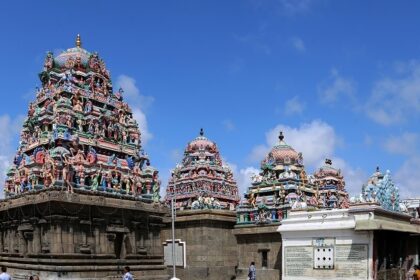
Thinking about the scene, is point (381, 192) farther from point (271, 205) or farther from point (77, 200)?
point (77, 200)

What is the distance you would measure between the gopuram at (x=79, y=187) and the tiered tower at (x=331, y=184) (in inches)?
1002

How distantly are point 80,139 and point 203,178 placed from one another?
1984cm

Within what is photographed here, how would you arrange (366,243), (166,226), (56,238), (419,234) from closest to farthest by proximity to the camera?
1. (366,243)
2. (56,238)
3. (419,234)
4. (166,226)

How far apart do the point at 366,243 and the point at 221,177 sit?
27379mm

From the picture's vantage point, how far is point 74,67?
37750 mm

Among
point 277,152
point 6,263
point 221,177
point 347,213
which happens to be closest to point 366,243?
point 347,213

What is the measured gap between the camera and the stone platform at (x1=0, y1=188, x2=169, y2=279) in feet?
99.6

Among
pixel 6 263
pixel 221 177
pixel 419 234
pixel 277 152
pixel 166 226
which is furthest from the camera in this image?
pixel 221 177

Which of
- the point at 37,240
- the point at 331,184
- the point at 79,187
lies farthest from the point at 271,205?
the point at 331,184

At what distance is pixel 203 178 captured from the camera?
52.8 m

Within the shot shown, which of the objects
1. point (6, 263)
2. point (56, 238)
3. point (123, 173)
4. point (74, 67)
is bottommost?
point (6, 263)

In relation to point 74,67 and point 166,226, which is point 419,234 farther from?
point 74,67

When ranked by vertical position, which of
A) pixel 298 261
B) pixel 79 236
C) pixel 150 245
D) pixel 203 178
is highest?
pixel 203 178

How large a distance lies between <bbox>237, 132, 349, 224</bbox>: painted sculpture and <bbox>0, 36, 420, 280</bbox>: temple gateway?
12 centimetres
